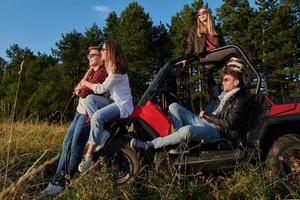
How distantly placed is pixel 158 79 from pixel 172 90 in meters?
0.42

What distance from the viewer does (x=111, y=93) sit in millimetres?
5590

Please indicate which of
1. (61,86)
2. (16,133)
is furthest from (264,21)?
(16,133)

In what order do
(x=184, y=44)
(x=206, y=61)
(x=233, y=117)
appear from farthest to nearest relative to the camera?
(x=184, y=44)
(x=206, y=61)
(x=233, y=117)

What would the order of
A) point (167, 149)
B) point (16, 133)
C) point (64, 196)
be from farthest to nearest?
1. point (16, 133)
2. point (167, 149)
3. point (64, 196)

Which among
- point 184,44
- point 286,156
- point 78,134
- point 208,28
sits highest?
point 184,44

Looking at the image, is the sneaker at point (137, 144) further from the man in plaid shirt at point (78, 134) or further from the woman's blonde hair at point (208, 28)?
the woman's blonde hair at point (208, 28)

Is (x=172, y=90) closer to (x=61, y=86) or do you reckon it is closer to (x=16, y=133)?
(x=16, y=133)

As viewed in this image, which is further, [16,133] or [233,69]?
[16,133]

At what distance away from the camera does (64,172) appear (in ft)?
17.2

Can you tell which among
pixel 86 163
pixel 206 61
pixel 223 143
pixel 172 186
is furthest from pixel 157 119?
pixel 206 61

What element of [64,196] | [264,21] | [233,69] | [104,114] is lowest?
[64,196]

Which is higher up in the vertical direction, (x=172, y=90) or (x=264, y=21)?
(x=264, y=21)

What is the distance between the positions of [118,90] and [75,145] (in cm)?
75

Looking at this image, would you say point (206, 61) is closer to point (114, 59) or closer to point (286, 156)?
point (114, 59)
